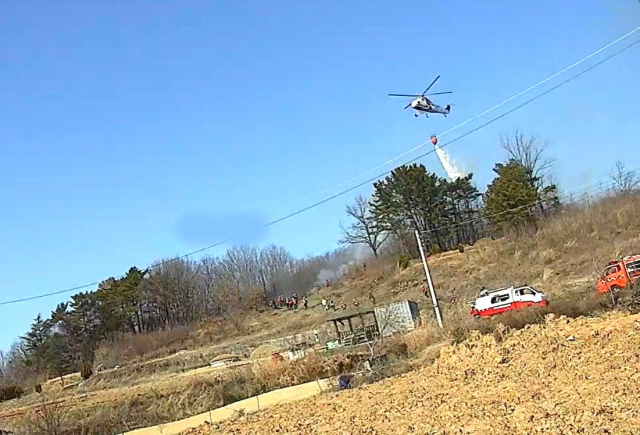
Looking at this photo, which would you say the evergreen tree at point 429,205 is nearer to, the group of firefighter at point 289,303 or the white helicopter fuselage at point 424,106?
the group of firefighter at point 289,303

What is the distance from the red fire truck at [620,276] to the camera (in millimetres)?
17970

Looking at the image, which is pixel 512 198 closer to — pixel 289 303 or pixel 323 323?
pixel 323 323

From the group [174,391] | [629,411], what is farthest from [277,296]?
[629,411]

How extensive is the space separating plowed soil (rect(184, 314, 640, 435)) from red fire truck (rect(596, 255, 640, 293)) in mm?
2732

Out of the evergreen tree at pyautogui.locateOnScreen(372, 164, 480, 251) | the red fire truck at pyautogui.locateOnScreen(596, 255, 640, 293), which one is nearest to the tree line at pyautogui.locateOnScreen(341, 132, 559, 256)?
the evergreen tree at pyautogui.locateOnScreen(372, 164, 480, 251)

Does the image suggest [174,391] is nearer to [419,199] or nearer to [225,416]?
[225,416]

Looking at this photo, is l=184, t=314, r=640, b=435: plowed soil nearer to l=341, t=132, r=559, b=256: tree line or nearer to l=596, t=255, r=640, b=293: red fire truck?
l=596, t=255, r=640, b=293: red fire truck

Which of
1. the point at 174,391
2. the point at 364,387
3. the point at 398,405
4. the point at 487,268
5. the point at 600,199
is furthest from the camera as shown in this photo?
the point at 600,199

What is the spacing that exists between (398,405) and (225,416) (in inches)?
236

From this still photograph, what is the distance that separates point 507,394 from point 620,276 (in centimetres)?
1247

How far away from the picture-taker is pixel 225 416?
634 inches

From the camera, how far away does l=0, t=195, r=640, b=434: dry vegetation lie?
720 inches

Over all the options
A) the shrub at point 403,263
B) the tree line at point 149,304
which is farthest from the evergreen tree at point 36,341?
the shrub at point 403,263

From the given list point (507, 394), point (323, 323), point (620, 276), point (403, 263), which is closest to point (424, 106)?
point (620, 276)
